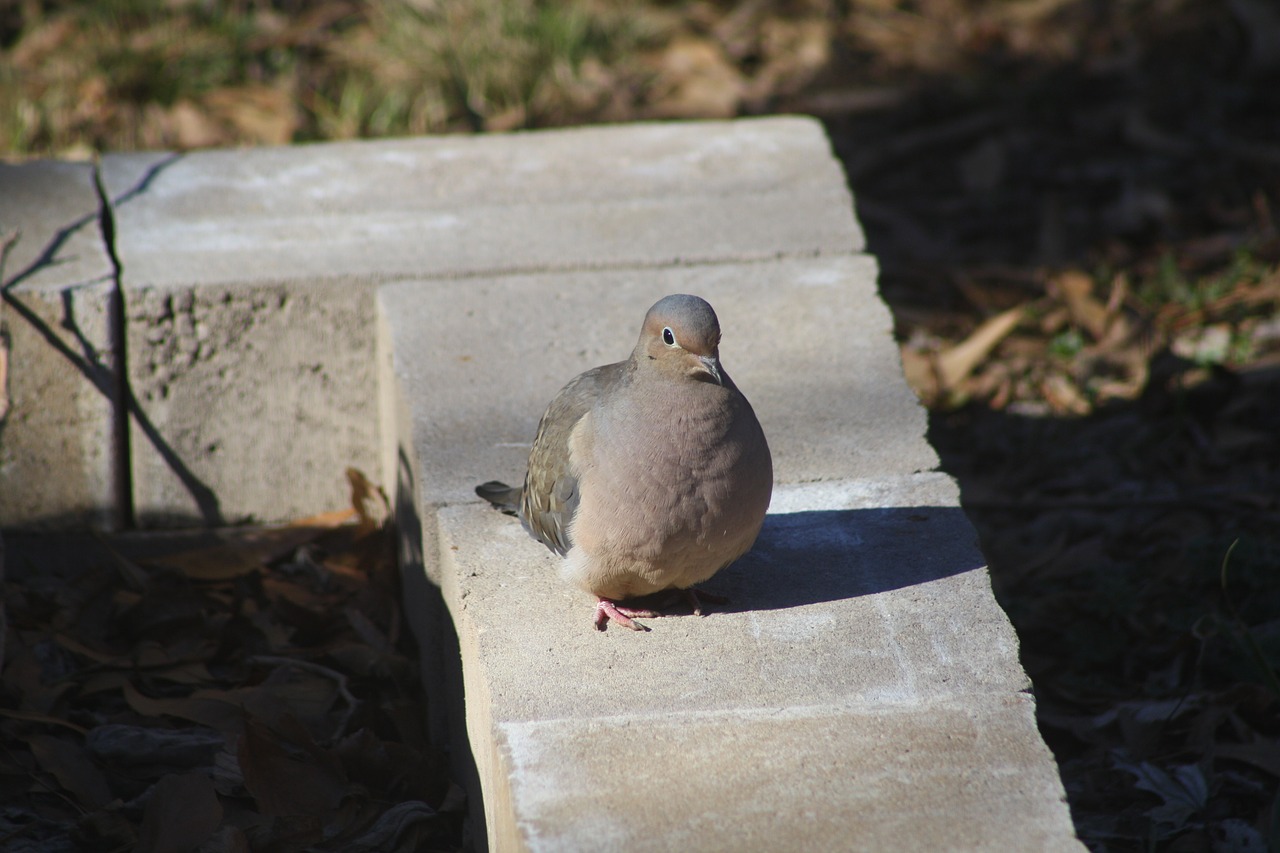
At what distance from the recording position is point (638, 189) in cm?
453

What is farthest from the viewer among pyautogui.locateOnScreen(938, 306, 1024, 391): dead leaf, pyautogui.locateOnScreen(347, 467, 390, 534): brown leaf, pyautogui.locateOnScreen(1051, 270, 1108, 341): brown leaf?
pyautogui.locateOnScreen(1051, 270, 1108, 341): brown leaf

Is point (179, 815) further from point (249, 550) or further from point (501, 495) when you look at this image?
point (249, 550)

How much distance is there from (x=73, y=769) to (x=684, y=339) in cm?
165

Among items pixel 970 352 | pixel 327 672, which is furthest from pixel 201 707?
pixel 970 352

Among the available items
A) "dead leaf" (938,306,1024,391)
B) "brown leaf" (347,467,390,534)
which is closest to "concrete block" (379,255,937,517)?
"brown leaf" (347,467,390,534)

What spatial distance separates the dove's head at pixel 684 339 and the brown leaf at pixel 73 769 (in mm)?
1521

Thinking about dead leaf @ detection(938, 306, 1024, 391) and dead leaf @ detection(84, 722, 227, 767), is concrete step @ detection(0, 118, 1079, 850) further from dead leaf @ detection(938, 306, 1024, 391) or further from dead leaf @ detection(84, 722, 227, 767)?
dead leaf @ detection(938, 306, 1024, 391)

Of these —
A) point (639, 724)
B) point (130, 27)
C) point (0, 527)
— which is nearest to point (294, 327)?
point (0, 527)

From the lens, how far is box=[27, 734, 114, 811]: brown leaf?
118 inches

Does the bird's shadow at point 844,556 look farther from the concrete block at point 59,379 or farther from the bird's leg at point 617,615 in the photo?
the concrete block at point 59,379

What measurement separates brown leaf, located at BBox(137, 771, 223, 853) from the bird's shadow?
1.10m

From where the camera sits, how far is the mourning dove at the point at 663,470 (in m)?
2.62

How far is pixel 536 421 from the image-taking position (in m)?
3.45

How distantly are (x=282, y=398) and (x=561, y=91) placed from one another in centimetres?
280
